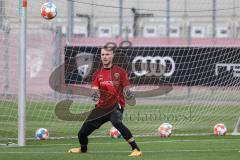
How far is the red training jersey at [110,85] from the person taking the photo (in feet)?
42.2

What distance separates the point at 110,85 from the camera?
12875 millimetres

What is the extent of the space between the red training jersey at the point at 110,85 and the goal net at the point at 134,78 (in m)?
3.15

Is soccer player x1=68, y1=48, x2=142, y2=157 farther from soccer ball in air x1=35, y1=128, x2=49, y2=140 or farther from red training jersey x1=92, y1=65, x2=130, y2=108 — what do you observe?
soccer ball in air x1=35, y1=128, x2=49, y2=140

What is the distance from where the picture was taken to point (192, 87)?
23703mm

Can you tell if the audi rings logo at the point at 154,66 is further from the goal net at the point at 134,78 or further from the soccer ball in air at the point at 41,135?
the soccer ball in air at the point at 41,135

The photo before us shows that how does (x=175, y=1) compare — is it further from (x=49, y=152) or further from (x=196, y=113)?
(x=49, y=152)

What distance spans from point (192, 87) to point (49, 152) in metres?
11.1

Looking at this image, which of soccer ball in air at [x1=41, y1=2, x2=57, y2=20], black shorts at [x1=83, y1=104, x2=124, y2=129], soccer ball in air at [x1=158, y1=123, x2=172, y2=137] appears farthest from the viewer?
soccer ball in air at [x1=158, y1=123, x2=172, y2=137]

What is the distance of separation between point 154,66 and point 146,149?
11.0m

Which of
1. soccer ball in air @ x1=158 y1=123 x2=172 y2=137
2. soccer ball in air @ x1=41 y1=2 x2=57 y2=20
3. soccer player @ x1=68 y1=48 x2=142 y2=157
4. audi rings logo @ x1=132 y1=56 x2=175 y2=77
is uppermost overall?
soccer ball in air @ x1=41 y1=2 x2=57 y2=20

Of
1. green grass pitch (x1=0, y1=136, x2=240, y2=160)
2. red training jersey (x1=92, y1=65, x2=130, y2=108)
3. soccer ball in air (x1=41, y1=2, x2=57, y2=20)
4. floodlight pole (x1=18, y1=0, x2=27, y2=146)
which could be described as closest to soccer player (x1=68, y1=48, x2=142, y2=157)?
red training jersey (x1=92, y1=65, x2=130, y2=108)

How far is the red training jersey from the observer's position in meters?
12.9

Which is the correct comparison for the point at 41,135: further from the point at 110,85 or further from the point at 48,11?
the point at 110,85

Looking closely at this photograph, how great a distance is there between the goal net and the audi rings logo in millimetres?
32
